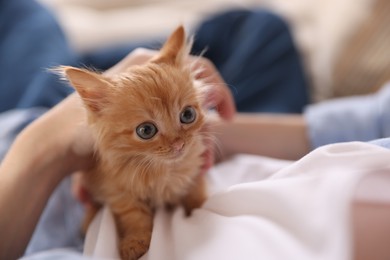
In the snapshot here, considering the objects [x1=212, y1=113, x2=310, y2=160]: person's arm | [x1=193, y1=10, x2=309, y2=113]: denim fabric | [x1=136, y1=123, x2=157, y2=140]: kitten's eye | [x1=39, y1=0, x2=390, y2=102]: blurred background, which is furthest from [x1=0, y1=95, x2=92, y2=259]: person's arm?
[x1=193, y1=10, x2=309, y2=113]: denim fabric

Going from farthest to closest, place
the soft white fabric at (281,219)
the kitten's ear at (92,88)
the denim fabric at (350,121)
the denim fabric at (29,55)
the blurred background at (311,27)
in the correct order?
the blurred background at (311,27) < the denim fabric at (29,55) < the denim fabric at (350,121) < the kitten's ear at (92,88) < the soft white fabric at (281,219)

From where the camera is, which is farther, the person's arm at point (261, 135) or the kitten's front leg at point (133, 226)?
the person's arm at point (261, 135)

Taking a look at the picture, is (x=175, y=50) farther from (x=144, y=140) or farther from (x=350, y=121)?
(x=350, y=121)

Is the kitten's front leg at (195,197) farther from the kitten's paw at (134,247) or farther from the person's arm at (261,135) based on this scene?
the person's arm at (261,135)

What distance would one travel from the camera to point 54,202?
0.91m

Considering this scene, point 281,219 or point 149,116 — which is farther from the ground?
point 149,116

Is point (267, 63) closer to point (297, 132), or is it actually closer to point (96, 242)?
point (297, 132)

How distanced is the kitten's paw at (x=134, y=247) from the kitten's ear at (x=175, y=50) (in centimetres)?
29

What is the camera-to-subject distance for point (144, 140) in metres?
0.67

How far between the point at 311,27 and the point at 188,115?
4.01ft

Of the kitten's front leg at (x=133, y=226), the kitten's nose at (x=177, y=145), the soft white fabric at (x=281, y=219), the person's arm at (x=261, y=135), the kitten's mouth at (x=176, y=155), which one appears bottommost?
the person's arm at (x=261, y=135)

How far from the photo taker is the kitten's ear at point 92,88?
659 mm

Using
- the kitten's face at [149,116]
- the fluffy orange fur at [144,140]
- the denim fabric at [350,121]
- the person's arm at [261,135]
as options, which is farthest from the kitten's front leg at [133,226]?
the denim fabric at [350,121]

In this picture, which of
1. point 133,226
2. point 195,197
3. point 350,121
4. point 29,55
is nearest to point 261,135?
point 350,121
